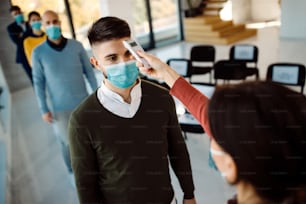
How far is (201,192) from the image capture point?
256 centimetres

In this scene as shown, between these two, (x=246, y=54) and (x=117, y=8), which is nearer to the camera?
(x=246, y=54)

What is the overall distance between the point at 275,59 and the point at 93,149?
5.43 meters

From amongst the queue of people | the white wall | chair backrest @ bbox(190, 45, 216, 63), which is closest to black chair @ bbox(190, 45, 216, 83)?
chair backrest @ bbox(190, 45, 216, 63)

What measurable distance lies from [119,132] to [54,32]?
1567 millimetres

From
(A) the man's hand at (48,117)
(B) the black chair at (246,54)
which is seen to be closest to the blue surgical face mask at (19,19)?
(A) the man's hand at (48,117)

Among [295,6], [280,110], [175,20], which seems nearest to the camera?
[280,110]

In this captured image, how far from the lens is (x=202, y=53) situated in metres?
4.85

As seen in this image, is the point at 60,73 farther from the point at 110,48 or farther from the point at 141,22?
the point at 141,22

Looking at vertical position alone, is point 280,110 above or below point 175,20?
above

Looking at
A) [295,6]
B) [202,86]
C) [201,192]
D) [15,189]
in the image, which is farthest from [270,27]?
[15,189]

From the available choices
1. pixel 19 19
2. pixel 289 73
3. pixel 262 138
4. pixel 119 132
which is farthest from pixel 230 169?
pixel 19 19

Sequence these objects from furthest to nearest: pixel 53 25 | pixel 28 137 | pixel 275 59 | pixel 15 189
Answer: pixel 275 59 → pixel 28 137 → pixel 15 189 → pixel 53 25

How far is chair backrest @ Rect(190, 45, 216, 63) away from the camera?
477 centimetres

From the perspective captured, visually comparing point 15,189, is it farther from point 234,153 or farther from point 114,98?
point 234,153
